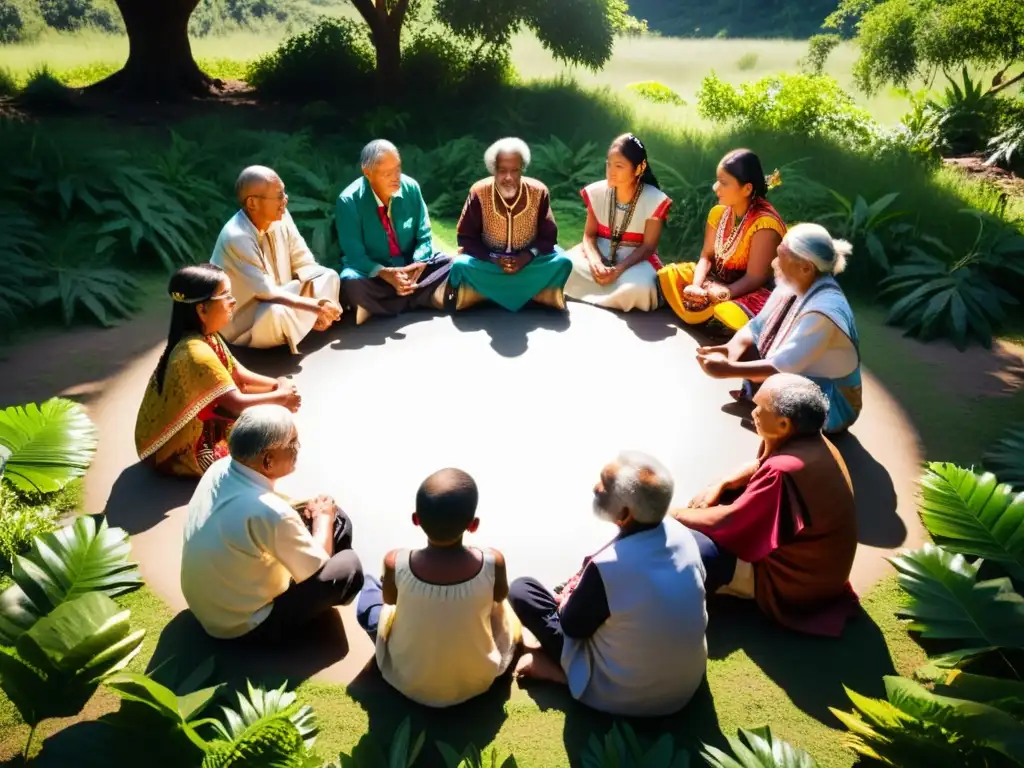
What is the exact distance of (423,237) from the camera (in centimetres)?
729

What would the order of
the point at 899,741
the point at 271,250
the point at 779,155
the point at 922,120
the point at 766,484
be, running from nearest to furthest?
the point at 899,741, the point at 766,484, the point at 271,250, the point at 779,155, the point at 922,120

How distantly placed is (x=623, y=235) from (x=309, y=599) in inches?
182

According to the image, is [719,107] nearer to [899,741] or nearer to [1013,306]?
[1013,306]

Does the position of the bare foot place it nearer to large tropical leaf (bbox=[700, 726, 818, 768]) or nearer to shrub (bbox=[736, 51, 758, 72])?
large tropical leaf (bbox=[700, 726, 818, 768])

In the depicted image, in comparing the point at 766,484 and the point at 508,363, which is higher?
the point at 766,484

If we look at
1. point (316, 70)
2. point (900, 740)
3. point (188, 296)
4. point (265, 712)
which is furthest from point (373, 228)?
point (316, 70)

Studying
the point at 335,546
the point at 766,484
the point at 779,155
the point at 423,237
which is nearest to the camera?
the point at 766,484

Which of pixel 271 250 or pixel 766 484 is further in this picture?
pixel 271 250

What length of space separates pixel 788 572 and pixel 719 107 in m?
10.0

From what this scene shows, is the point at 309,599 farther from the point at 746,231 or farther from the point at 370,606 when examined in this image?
the point at 746,231

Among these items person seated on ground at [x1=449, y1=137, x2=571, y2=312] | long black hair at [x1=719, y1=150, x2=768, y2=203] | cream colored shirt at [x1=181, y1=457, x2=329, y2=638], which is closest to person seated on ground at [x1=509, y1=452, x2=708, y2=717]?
cream colored shirt at [x1=181, y1=457, x2=329, y2=638]

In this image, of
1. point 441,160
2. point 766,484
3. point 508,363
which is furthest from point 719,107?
point 766,484

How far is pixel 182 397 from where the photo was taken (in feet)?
15.0

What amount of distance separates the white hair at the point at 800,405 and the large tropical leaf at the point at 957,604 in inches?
35.3
